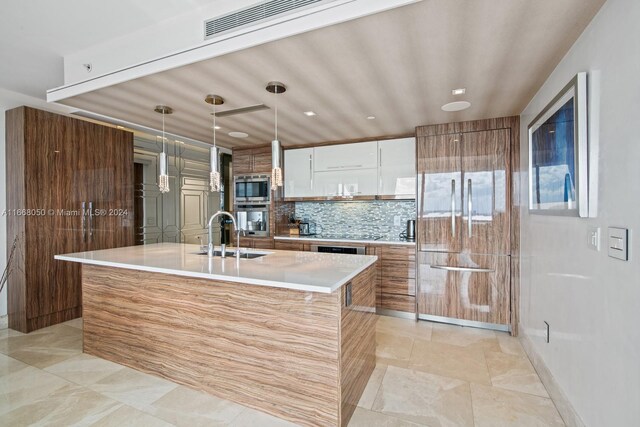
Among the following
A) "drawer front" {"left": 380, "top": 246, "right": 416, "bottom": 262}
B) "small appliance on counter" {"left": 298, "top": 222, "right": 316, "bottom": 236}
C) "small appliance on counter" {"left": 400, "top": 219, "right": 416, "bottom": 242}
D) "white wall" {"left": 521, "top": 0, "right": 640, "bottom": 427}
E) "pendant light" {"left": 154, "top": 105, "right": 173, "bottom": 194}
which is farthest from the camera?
"small appliance on counter" {"left": 298, "top": 222, "right": 316, "bottom": 236}

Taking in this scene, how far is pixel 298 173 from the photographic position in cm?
458

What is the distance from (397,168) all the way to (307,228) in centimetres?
168

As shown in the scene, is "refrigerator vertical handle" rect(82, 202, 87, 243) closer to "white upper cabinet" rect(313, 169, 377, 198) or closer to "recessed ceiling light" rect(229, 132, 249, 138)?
"recessed ceiling light" rect(229, 132, 249, 138)

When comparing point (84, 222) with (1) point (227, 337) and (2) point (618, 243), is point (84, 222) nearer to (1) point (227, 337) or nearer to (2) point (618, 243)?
(1) point (227, 337)

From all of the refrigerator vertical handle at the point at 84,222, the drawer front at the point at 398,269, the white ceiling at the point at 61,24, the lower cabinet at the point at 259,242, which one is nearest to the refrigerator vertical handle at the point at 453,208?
the drawer front at the point at 398,269

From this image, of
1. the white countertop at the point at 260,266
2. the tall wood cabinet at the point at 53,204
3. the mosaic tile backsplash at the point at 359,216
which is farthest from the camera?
the mosaic tile backsplash at the point at 359,216

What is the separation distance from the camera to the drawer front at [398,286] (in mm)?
3660

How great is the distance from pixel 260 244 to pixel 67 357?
8.03 feet

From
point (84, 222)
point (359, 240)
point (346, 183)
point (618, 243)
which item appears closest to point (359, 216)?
point (346, 183)

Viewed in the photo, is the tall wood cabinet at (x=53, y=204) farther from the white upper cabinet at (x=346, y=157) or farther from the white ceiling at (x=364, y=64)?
the white upper cabinet at (x=346, y=157)

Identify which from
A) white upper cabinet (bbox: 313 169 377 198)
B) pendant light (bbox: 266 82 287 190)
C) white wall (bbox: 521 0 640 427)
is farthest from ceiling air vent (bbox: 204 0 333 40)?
white upper cabinet (bbox: 313 169 377 198)

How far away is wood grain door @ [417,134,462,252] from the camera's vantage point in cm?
344

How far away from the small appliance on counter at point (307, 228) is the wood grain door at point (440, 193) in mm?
1758

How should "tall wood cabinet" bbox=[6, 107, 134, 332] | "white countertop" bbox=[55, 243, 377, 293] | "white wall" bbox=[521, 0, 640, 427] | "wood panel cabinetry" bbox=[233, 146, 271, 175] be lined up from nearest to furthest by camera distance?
"white wall" bbox=[521, 0, 640, 427]
"white countertop" bbox=[55, 243, 377, 293]
"tall wood cabinet" bbox=[6, 107, 134, 332]
"wood panel cabinetry" bbox=[233, 146, 271, 175]
